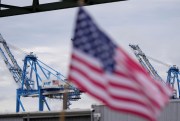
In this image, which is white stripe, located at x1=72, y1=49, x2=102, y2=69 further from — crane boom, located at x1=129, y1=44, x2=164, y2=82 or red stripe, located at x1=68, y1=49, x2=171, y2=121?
crane boom, located at x1=129, y1=44, x2=164, y2=82

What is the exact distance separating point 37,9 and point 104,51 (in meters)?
8.49

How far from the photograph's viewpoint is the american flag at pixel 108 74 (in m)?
7.91

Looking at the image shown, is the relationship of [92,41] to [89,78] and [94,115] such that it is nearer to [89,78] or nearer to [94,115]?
[89,78]

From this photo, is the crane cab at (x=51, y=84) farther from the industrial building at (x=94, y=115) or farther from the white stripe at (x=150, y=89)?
the white stripe at (x=150, y=89)

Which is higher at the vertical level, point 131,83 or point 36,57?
point 36,57

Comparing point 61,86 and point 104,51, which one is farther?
point 61,86

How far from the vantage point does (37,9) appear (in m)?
16.2

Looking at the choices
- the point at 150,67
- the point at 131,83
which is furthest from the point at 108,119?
the point at 150,67

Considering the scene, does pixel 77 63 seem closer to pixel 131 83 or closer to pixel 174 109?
pixel 131 83

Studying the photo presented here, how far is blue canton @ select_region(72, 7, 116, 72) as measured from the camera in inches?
311

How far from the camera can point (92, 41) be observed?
8.07 m

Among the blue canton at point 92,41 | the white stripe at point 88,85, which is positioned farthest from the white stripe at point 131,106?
the blue canton at point 92,41

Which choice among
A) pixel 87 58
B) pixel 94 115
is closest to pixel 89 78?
pixel 87 58

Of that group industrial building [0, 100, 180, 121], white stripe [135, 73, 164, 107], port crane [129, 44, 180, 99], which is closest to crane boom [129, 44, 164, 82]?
port crane [129, 44, 180, 99]
